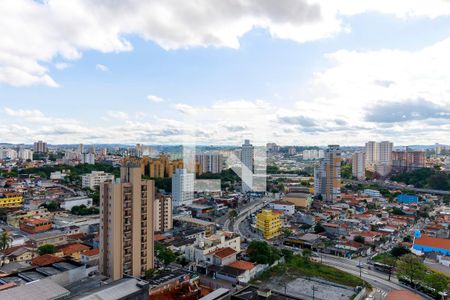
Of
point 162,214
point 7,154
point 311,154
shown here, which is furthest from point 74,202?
point 311,154

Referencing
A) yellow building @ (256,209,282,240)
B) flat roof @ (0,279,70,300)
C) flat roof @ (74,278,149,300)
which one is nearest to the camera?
flat roof @ (0,279,70,300)

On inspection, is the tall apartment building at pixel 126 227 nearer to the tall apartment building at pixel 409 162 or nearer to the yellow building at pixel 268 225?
the yellow building at pixel 268 225

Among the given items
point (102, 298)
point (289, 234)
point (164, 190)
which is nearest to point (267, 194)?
point (164, 190)

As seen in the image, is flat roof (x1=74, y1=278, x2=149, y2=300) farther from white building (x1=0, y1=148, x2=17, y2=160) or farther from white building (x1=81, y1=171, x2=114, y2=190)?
white building (x1=0, y1=148, x2=17, y2=160)

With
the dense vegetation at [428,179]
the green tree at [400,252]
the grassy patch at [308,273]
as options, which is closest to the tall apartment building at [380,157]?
the dense vegetation at [428,179]

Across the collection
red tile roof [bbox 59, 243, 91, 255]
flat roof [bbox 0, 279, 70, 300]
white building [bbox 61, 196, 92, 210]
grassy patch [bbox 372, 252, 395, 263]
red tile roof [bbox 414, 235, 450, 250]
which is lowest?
grassy patch [bbox 372, 252, 395, 263]

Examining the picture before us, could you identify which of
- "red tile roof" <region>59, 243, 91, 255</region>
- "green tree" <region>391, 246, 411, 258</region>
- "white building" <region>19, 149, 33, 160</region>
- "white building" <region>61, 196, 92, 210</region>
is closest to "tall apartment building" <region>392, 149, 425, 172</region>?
"green tree" <region>391, 246, 411, 258</region>

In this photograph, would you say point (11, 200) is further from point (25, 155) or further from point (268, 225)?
point (25, 155)
